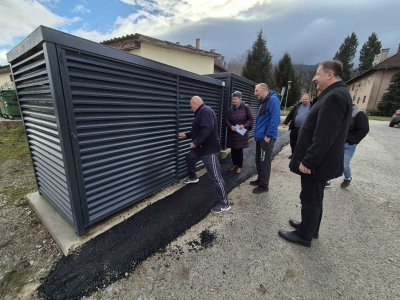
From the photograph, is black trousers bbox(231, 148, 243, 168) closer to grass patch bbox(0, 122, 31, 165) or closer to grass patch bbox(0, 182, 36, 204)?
grass patch bbox(0, 182, 36, 204)

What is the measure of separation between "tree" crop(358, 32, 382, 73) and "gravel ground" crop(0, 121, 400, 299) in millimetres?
48654

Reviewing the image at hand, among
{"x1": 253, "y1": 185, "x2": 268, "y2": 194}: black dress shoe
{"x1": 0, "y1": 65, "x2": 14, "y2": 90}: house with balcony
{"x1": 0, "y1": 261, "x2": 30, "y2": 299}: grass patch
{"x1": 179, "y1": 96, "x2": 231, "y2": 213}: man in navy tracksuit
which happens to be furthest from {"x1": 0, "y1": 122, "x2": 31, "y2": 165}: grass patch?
{"x1": 0, "y1": 65, "x2": 14, "y2": 90}: house with balcony

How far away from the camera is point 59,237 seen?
93.9 inches

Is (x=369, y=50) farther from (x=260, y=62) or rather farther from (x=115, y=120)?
(x=115, y=120)

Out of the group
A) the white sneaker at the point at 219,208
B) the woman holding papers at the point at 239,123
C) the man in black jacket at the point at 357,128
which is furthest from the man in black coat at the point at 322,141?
the woman holding papers at the point at 239,123

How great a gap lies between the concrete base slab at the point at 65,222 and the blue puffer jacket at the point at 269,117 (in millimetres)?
2206

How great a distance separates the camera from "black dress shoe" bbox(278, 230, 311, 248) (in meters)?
2.36

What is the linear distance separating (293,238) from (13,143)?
9.13m

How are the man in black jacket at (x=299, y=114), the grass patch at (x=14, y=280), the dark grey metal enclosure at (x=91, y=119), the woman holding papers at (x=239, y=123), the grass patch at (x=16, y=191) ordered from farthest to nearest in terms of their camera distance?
the man in black jacket at (x=299, y=114)
the woman holding papers at (x=239, y=123)
the grass patch at (x=16, y=191)
the dark grey metal enclosure at (x=91, y=119)
the grass patch at (x=14, y=280)

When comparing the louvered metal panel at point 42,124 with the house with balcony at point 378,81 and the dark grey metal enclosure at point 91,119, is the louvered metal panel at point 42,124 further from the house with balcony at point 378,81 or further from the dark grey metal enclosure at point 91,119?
the house with balcony at point 378,81

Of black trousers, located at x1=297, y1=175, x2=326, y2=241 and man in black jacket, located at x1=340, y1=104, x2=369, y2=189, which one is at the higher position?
man in black jacket, located at x1=340, y1=104, x2=369, y2=189

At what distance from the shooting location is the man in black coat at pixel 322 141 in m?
1.85

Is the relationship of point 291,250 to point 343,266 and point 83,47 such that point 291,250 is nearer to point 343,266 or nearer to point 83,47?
Result: point 343,266

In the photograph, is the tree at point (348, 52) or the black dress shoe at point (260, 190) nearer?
the black dress shoe at point (260, 190)
